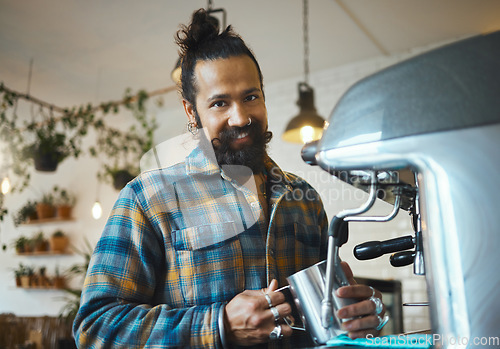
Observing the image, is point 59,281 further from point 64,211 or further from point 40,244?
point 64,211

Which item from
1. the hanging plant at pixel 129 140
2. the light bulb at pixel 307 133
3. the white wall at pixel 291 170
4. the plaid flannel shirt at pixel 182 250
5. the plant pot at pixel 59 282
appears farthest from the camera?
the plant pot at pixel 59 282

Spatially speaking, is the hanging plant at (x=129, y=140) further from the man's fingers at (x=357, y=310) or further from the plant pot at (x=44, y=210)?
Answer: the man's fingers at (x=357, y=310)

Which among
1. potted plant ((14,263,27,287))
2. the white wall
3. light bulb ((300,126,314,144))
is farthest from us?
potted plant ((14,263,27,287))

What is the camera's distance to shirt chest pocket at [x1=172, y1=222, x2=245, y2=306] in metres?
0.67

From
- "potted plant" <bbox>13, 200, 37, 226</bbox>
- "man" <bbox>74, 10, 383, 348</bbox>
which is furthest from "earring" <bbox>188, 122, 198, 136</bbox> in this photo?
"potted plant" <bbox>13, 200, 37, 226</bbox>

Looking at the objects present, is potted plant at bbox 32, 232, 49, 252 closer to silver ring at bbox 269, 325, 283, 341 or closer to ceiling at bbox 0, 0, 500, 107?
ceiling at bbox 0, 0, 500, 107

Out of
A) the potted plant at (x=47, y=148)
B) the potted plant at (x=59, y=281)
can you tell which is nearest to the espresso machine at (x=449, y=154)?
the potted plant at (x=47, y=148)

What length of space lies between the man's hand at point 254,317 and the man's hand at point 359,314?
9 centimetres

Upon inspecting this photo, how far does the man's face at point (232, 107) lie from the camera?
61 cm

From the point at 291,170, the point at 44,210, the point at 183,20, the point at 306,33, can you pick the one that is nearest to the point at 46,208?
the point at 44,210

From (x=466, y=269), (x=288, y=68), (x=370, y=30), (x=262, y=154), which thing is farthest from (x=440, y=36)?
(x=466, y=269)

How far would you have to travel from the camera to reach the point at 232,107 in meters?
0.61

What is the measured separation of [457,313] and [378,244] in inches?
8.6

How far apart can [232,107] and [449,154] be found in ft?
0.95
